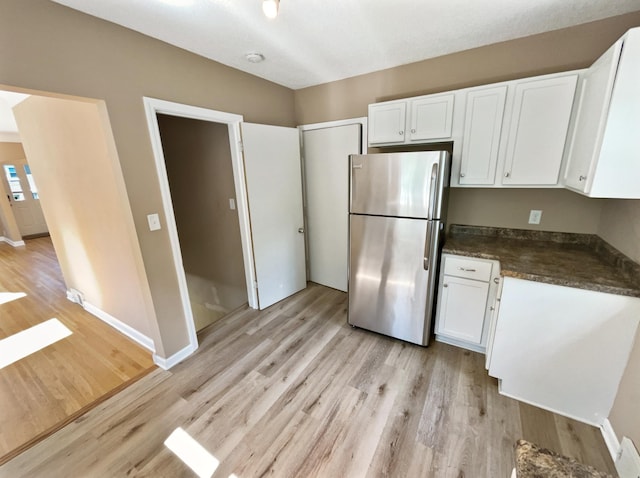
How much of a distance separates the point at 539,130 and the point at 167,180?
278 cm

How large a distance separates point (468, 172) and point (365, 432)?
2047 mm

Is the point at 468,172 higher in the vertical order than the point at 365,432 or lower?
higher

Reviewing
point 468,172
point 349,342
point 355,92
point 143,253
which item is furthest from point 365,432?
point 355,92

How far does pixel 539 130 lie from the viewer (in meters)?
1.86

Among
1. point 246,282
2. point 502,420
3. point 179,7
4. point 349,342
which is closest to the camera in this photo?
point 179,7

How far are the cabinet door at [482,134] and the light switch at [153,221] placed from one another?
2.43 m

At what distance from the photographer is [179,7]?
58.4 inches

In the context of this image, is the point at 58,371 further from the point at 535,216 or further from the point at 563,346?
the point at 535,216

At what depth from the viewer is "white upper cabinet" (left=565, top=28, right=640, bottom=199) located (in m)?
1.25

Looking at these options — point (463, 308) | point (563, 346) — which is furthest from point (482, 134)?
point (563, 346)

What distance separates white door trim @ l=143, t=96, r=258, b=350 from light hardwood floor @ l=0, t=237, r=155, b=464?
635mm

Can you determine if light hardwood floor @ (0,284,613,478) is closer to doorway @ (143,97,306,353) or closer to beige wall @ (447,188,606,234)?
doorway @ (143,97,306,353)

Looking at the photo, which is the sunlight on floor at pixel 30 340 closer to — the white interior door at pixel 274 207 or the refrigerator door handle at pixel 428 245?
the white interior door at pixel 274 207

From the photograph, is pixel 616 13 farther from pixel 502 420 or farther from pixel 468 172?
pixel 502 420
